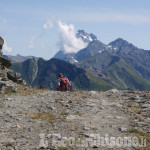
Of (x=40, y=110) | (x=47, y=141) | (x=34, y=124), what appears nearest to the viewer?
(x=47, y=141)

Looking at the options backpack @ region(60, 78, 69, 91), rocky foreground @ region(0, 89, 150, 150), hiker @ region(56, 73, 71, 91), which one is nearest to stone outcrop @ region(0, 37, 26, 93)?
rocky foreground @ region(0, 89, 150, 150)

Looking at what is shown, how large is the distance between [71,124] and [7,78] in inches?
747

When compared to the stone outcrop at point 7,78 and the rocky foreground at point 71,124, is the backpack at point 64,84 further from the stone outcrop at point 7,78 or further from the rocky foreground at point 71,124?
the rocky foreground at point 71,124

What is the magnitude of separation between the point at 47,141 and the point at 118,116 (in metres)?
6.85

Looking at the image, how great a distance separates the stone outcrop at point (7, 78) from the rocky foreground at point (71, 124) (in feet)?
9.64

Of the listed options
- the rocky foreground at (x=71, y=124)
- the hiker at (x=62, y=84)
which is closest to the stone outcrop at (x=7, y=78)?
the rocky foreground at (x=71, y=124)

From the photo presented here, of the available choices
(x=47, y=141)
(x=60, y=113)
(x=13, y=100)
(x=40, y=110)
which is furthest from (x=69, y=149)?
(x=13, y=100)

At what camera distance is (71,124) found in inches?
556

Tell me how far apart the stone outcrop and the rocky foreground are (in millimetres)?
2940

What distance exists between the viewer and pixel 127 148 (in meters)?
10.8

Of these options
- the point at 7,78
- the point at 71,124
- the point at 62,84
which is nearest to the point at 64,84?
the point at 62,84

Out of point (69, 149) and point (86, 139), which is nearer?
point (69, 149)

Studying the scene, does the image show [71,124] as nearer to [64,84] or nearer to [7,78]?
[64,84]

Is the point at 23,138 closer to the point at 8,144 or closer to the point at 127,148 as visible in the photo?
the point at 8,144
